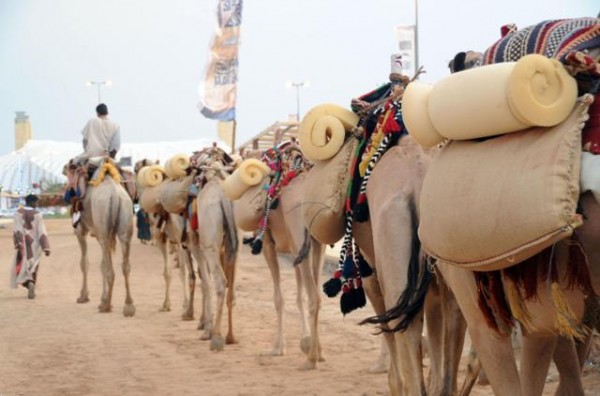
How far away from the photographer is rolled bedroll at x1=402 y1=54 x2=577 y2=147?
130 inches

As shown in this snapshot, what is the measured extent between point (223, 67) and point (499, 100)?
65.1 feet

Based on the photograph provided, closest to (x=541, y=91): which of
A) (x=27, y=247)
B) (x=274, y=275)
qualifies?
(x=274, y=275)

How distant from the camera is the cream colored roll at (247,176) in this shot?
33.0 ft

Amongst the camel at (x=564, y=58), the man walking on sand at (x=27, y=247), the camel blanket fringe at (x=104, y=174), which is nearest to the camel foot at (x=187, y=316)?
the camel blanket fringe at (x=104, y=174)

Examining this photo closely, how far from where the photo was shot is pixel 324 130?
6289 millimetres

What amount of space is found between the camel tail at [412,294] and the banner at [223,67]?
1677cm

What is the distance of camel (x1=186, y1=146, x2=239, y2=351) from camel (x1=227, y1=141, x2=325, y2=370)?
995 millimetres

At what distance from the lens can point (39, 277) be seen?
22.2 metres

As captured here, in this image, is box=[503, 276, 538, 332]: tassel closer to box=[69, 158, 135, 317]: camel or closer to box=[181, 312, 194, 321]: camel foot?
box=[181, 312, 194, 321]: camel foot

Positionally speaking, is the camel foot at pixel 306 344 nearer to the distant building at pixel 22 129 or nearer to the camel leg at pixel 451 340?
the camel leg at pixel 451 340

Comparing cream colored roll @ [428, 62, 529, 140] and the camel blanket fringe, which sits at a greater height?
cream colored roll @ [428, 62, 529, 140]

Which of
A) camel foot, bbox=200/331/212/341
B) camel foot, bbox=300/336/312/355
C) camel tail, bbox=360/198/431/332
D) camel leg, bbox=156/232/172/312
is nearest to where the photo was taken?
camel tail, bbox=360/198/431/332

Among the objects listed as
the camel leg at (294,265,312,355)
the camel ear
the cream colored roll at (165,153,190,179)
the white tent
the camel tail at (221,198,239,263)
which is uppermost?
the camel ear

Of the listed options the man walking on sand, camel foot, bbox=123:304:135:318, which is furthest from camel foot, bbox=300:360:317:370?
the man walking on sand
